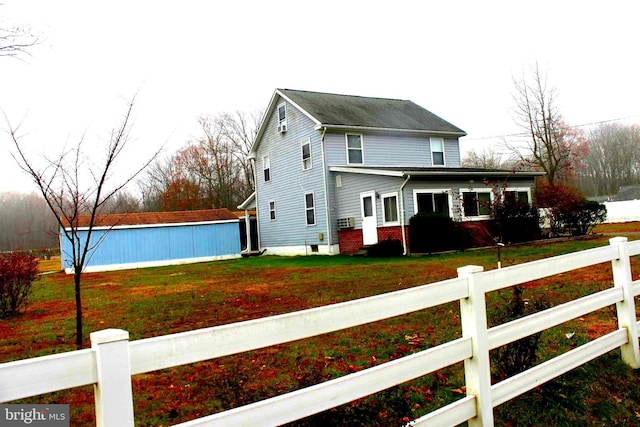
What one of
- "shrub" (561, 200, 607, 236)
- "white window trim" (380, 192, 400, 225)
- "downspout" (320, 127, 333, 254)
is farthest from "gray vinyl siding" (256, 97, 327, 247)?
"shrub" (561, 200, 607, 236)

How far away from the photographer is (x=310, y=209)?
73.5ft

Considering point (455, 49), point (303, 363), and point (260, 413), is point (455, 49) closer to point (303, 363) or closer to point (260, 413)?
point (303, 363)

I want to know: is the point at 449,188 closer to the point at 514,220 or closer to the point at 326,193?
the point at 514,220

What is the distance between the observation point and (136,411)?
3.77m

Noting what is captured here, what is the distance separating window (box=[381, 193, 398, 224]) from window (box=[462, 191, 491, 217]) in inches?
128

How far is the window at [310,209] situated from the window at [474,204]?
7.22 meters

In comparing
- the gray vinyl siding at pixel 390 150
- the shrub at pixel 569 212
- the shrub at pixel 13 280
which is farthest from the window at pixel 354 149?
the shrub at pixel 13 280

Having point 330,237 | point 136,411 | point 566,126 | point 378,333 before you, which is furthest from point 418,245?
point 566,126

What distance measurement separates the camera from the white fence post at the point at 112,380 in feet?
5.09

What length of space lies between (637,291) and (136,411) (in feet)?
16.0

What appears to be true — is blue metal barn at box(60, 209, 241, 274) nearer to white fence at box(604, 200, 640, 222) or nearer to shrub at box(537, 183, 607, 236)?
shrub at box(537, 183, 607, 236)

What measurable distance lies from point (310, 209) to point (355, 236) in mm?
3210

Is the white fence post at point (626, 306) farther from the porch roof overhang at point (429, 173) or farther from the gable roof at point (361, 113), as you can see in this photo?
the gable roof at point (361, 113)

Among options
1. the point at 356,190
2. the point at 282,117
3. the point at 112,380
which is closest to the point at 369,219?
the point at 356,190
